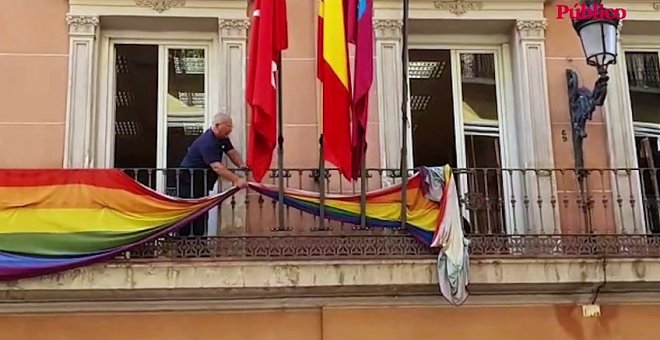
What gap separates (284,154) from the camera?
10070mm

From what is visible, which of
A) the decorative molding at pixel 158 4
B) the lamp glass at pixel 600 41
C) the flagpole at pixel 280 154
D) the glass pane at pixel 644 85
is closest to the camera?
the flagpole at pixel 280 154

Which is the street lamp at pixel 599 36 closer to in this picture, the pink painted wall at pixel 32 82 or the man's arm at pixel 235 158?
the man's arm at pixel 235 158

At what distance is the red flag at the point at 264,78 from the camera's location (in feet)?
29.7

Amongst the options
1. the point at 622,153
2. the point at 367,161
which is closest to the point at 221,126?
the point at 367,161

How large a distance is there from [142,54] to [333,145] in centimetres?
267

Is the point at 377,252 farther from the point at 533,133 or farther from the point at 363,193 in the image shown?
the point at 533,133

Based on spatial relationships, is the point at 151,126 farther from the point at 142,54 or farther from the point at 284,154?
the point at 284,154

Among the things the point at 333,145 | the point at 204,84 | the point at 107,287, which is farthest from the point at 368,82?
the point at 107,287

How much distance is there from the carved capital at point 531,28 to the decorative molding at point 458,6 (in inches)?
18.9

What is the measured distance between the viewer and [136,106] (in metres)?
10.5

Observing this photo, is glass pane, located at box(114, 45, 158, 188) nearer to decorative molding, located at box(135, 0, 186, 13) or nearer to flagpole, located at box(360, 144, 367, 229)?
decorative molding, located at box(135, 0, 186, 13)

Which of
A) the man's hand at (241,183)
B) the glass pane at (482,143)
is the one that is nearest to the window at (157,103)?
the man's hand at (241,183)

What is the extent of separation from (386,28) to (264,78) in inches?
76.3

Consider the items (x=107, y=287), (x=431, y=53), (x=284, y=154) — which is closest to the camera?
(x=107, y=287)
